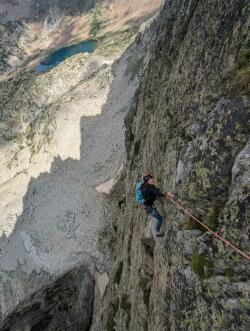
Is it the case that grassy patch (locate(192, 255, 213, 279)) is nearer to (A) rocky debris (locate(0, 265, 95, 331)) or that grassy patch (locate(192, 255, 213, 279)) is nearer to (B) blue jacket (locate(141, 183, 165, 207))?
(B) blue jacket (locate(141, 183, 165, 207))

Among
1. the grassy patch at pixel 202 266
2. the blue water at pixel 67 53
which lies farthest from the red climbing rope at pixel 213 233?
the blue water at pixel 67 53

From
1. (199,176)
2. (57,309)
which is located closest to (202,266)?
(199,176)

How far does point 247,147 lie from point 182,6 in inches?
473

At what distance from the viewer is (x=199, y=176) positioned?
1488cm

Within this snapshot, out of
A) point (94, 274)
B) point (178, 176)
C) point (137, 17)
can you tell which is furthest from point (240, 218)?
point (137, 17)

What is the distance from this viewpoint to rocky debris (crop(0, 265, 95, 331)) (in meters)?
34.5

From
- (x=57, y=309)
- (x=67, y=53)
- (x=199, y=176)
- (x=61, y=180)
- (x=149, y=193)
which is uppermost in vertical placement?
(x=199, y=176)

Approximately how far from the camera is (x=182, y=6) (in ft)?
71.1

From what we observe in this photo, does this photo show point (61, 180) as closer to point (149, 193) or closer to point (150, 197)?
point (150, 197)

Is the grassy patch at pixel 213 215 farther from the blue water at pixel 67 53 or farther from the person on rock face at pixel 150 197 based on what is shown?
the blue water at pixel 67 53

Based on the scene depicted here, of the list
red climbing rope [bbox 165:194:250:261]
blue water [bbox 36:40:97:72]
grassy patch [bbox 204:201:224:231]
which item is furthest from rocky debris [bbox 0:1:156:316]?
blue water [bbox 36:40:97:72]

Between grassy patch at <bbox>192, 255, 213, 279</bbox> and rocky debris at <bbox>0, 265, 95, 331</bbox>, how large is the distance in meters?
22.9

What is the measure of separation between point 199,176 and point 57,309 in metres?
25.7

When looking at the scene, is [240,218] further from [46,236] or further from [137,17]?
[137,17]
